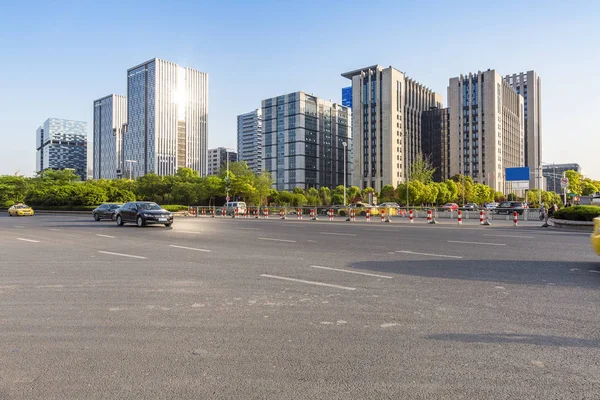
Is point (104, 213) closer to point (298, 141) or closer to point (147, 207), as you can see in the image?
point (147, 207)

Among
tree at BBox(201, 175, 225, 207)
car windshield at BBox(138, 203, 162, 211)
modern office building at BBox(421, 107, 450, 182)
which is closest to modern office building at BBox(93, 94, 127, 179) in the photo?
modern office building at BBox(421, 107, 450, 182)

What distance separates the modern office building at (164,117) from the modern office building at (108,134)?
806 cm

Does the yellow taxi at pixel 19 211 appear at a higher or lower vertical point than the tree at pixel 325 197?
lower

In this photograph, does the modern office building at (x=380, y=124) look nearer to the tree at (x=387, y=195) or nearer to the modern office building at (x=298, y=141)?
the modern office building at (x=298, y=141)

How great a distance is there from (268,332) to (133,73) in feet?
604

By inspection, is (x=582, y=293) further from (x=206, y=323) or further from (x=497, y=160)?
(x=497, y=160)

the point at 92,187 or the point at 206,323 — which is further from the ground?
the point at 92,187

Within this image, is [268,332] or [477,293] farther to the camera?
[477,293]

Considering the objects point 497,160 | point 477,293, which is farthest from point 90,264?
point 497,160

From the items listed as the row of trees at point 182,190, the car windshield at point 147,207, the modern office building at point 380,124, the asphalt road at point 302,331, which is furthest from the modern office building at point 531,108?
the asphalt road at point 302,331

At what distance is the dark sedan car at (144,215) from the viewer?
24344 millimetres

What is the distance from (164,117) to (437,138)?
103m

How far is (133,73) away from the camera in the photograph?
17038 cm

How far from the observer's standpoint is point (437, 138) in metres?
172
